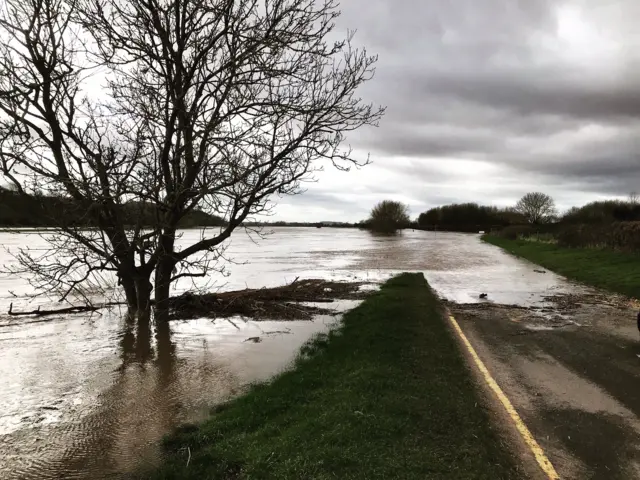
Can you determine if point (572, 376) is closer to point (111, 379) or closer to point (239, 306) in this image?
point (111, 379)

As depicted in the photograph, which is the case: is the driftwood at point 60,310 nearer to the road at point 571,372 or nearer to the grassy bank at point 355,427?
the grassy bank at point 355,427

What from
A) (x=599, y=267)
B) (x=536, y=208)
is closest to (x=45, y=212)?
(x=599, y=267)

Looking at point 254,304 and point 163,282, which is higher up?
point 163,282

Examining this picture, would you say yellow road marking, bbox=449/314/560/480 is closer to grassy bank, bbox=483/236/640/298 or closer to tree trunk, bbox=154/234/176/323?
tree trunk, bbox=154/234/176/323

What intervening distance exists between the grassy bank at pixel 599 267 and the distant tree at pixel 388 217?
10182 cm

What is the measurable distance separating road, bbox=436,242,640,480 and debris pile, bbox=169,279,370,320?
16.1 feet

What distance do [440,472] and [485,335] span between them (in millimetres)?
7495

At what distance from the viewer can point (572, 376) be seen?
26.6 ft

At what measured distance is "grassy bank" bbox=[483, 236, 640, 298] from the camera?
67.3ft

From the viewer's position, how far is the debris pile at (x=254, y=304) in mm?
15148

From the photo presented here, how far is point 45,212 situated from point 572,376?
11.9 metres

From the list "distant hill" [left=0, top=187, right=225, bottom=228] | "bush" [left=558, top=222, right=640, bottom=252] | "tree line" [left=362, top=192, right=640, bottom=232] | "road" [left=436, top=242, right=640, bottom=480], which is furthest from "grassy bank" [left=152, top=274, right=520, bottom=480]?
"tree line" [left=362, top=192, right=640, bottom=232]

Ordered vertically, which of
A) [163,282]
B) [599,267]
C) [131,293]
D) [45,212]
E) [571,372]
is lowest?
[571,372]

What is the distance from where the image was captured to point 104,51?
11219 mm
